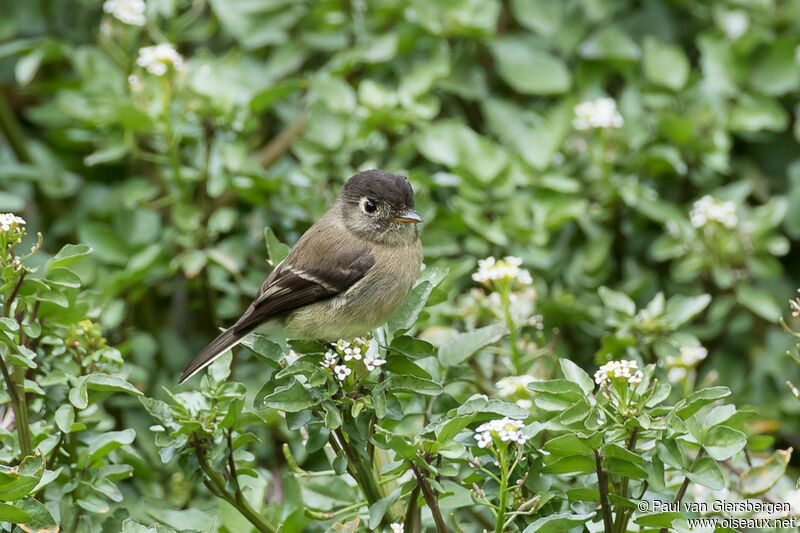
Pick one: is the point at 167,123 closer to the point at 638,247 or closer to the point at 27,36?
the point at 27,36

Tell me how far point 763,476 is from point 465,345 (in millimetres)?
892

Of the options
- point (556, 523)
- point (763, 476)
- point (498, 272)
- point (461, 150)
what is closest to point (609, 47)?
point (461, 150)

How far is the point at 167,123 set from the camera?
Result: 12.1ft

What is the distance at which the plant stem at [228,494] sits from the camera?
2475mm

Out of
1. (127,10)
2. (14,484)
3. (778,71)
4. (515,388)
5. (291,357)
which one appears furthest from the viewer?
(778,71)

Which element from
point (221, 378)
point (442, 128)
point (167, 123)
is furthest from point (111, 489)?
point (442, 128)

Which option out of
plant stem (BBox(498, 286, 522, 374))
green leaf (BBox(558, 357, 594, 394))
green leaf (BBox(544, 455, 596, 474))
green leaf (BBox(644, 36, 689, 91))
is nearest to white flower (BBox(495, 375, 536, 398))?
plant stem (BBox(498, 286, 522, 374))

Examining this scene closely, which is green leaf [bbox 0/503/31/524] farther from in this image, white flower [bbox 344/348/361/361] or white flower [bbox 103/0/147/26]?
white flower [bbox 103/0/147/26]

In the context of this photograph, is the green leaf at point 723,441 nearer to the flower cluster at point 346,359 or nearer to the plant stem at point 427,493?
the plant stem at point 427,493

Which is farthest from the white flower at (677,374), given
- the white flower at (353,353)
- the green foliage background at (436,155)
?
the white flower at (353,353)

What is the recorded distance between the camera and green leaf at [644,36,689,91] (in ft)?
14.0

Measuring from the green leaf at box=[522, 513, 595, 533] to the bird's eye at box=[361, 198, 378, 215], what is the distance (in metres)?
1.31

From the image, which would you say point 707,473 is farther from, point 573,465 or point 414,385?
point 414,385

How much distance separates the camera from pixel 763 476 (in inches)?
107
